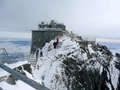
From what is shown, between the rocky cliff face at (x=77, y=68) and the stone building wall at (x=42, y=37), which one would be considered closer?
the rocky cliff face at (x=77, y=68)

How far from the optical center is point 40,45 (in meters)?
25.2

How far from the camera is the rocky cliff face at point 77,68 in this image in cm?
1689

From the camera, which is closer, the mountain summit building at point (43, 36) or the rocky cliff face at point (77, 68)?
the rocky cliff face at point (77, 68)

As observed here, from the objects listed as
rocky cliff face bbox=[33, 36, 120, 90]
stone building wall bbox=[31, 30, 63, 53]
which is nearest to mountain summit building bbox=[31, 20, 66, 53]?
stone building wall bbox=[31, 30, 63, 53]

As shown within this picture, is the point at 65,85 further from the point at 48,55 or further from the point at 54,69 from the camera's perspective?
the point at 48,55

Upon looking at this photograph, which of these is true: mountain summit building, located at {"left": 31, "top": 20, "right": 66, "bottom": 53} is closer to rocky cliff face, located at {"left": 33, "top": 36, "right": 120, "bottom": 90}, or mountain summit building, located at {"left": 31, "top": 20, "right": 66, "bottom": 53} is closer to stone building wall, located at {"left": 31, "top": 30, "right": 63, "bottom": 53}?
stone building wall, located at {"left": 31, "top": 30, "right": 63, "bottom": 53}

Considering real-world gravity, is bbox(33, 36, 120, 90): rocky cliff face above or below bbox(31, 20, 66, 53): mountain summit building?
below

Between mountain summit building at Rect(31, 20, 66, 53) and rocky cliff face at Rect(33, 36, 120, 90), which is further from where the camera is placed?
mountain summit building at Rect(31, 20, 66, 53)

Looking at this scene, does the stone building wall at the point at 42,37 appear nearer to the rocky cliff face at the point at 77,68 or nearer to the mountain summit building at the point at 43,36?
the mountain summit building at the point at 43,36

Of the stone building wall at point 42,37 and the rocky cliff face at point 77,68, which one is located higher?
the stone building wall at point 42,37

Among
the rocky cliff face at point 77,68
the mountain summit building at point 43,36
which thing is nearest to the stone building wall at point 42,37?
the mountain summit building at point 43,36

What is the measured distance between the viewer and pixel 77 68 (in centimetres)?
1966

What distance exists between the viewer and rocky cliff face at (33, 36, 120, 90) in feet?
55.4

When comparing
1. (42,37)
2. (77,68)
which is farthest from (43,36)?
(77,68)
